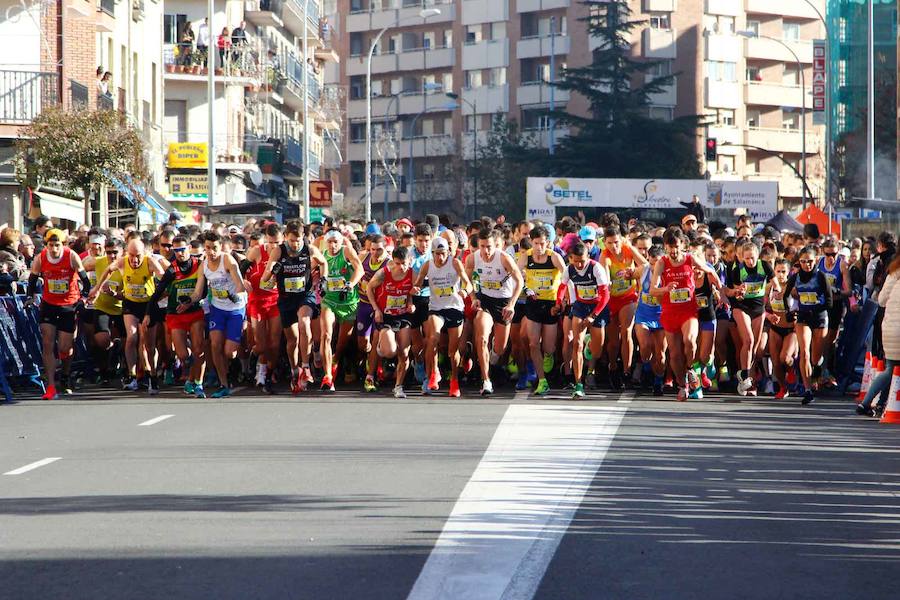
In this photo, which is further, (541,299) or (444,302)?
(541,299)

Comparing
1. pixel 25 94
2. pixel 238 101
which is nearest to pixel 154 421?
pixel 25 94

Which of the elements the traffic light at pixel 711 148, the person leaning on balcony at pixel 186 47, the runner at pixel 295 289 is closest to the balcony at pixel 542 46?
the person leaning on balcony at pixel 186 47

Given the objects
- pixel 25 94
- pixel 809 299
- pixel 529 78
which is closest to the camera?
pixel 809 299

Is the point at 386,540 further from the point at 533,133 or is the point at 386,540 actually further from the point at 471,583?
the point at 533,133

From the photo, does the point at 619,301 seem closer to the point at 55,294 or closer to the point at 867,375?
the point at 867,375

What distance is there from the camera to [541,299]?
60.4 ft

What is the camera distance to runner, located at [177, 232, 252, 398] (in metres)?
18.0

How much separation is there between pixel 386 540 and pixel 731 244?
36.8ft

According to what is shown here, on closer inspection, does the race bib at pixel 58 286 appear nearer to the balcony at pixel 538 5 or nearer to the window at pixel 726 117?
the balcony at pixel 538 5

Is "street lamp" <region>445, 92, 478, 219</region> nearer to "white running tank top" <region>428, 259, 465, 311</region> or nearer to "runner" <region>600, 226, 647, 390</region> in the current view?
"runner" <region>600, 226, 647, 390</region>

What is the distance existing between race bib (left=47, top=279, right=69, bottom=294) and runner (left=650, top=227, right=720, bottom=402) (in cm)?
625

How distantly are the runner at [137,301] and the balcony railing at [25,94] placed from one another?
19.4 metres

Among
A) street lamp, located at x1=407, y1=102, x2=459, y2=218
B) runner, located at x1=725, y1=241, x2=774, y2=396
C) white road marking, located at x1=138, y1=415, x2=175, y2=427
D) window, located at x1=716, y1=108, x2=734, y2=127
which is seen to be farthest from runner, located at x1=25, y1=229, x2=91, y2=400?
window, located at x1=716, y1=108, x2=734, y2=127

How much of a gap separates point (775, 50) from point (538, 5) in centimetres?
1425
